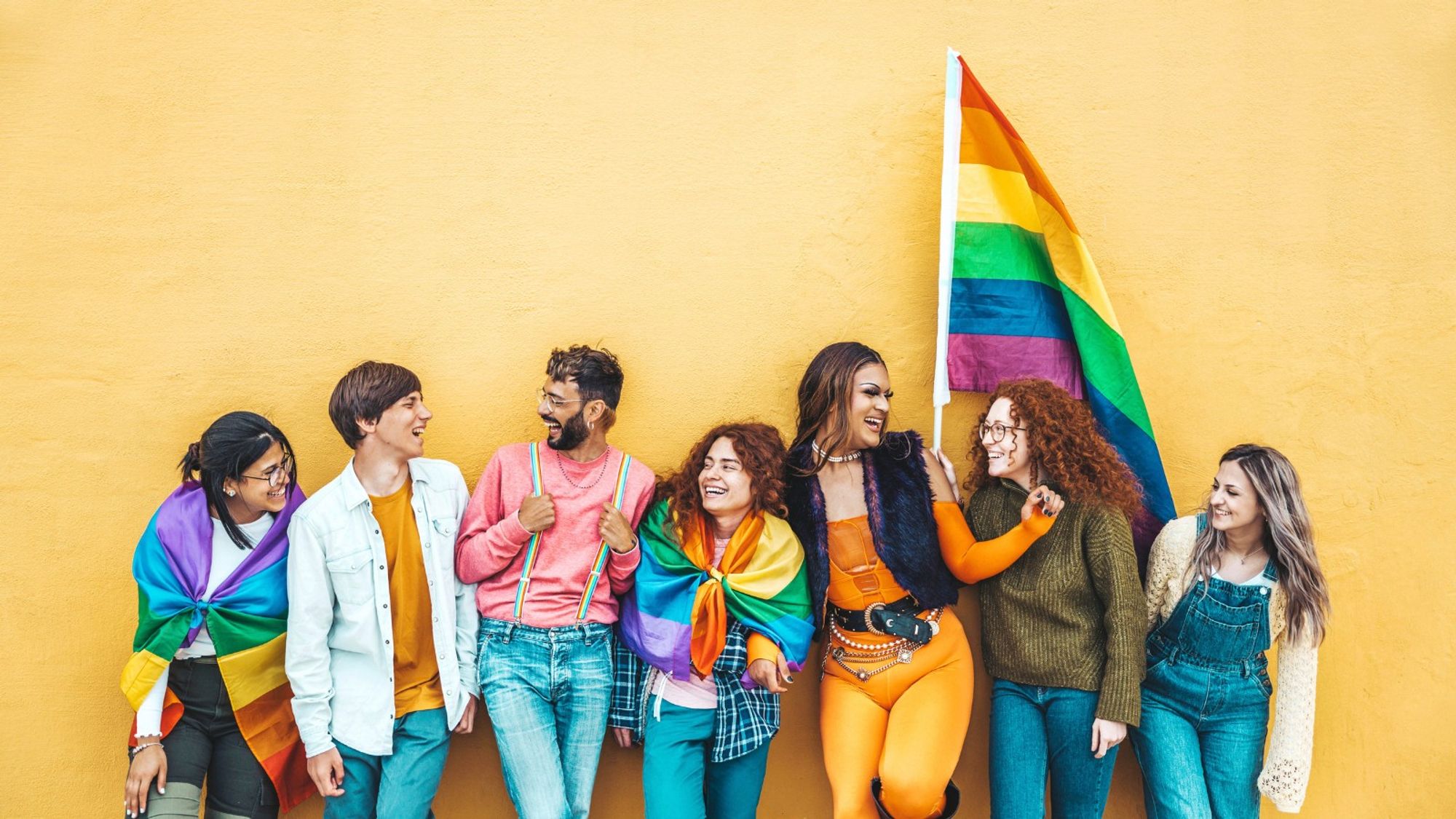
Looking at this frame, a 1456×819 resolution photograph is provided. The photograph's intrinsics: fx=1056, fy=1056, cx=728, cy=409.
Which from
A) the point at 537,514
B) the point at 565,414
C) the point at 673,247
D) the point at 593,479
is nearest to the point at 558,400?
the point at 565,414

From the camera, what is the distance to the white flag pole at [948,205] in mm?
4184

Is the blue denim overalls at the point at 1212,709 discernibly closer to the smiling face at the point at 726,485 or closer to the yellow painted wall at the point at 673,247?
the yellow painted wall at the point at 673,247

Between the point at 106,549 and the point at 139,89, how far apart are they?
181 cm

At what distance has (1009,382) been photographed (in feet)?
13.0

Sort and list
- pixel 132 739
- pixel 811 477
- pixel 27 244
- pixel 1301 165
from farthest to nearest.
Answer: pixel 1301 165
pixel 27 244
pixel 811 477
pixel 132 739

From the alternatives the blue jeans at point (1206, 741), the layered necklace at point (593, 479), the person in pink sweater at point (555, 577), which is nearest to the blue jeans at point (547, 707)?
the person in pink sweater at point (555, 577)

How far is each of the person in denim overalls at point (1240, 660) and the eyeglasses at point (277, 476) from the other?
10.2 feet

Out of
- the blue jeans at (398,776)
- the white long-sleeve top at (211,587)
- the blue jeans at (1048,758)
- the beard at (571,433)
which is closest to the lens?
the white long-sleeve top at (211,587)

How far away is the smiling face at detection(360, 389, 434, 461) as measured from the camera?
145 inches

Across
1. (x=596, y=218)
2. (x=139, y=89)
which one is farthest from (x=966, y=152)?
(x=139, y=89)

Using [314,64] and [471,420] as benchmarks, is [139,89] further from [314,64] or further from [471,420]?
[471,420]

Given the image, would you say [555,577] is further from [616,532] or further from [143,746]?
[143,746]

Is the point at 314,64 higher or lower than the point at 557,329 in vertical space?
higher

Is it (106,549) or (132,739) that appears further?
(106,549)
